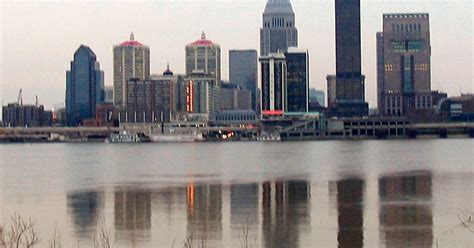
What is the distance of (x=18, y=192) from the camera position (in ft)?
128

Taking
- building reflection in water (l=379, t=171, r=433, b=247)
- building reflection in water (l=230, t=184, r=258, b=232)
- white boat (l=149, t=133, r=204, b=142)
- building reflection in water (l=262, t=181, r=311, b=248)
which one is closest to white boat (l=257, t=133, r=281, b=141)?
white boat (l=149, t=133, r=204, b=142)

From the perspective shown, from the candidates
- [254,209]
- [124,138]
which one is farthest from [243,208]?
[124,138]

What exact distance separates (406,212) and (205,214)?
586 centimetres

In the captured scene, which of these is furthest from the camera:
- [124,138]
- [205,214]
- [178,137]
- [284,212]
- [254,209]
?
[124,138]

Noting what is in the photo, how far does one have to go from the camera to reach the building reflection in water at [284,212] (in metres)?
22.6

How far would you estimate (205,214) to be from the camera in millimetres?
27859

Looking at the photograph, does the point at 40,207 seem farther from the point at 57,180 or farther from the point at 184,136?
the point at 184,136

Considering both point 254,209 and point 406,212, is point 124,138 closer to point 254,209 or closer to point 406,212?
point 254,209

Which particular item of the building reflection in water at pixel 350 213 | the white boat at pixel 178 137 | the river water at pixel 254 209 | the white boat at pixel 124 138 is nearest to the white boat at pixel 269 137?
the white boat at pixel 178 137

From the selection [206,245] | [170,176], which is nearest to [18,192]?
[170,176]

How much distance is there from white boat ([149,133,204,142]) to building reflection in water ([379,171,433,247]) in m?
143

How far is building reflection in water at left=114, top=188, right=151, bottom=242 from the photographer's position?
77.9ft

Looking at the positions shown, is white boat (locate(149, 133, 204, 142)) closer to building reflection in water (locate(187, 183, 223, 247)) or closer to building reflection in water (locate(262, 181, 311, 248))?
building reflection in water (locate(262, 181, 311, 248))

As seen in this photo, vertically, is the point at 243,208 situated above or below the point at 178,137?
below
